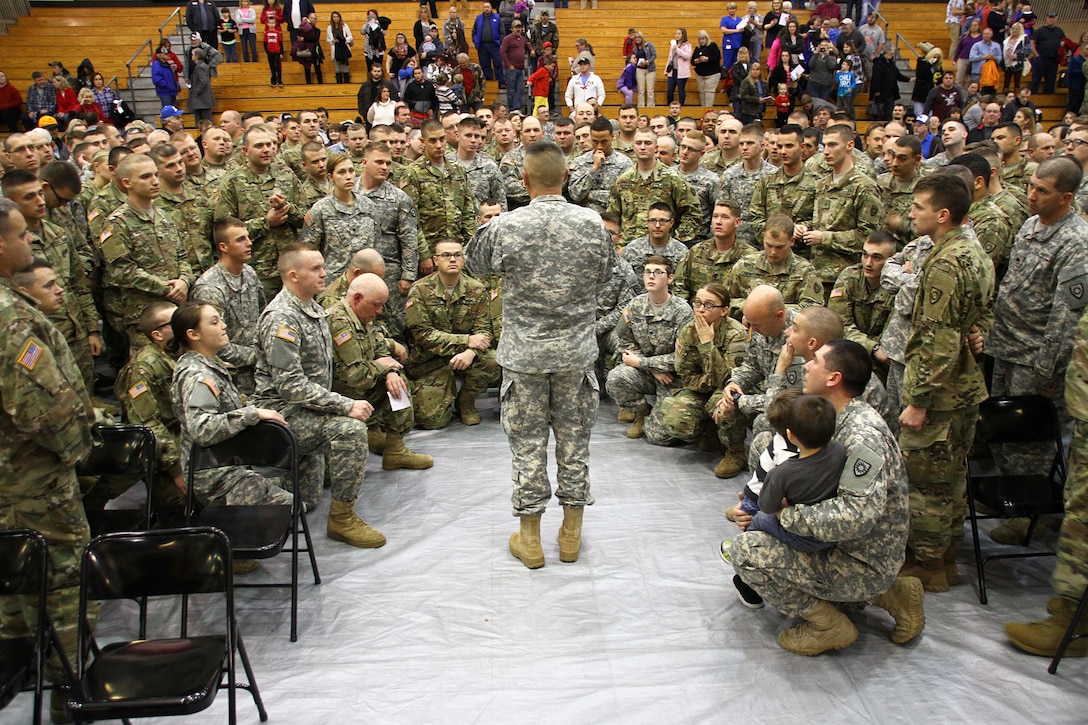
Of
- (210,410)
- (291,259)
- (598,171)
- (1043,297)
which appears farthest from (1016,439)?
(598,171)

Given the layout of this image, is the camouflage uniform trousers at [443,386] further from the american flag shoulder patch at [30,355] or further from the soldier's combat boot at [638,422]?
the american flag shoulder patch at [30,355]

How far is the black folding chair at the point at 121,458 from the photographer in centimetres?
376

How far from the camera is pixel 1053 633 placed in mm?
3389

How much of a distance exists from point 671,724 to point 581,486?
1309 mm

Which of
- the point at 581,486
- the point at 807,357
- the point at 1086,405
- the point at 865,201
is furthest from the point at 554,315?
the point at 865,201

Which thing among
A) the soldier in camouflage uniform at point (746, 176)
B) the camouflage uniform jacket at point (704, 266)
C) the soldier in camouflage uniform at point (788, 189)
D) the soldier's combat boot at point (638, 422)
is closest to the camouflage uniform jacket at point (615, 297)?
the camouflage uniform jacket at point (704, 266)

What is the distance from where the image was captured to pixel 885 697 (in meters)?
3.20

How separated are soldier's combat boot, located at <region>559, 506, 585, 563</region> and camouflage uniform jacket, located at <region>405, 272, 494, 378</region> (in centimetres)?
198

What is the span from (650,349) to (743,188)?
7.37 feet

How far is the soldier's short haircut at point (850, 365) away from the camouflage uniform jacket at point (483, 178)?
4.70 metres

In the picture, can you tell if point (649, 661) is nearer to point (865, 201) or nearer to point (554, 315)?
point (554, 315)

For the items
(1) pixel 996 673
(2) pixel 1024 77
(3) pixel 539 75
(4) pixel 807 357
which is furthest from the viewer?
(2) pixel 1024 77

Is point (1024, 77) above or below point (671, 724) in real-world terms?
above

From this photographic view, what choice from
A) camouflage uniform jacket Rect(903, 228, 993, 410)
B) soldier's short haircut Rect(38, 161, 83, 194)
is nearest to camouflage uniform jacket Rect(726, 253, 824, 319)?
camouflage uniform jacket Rect(903, 228, 993, 410)
